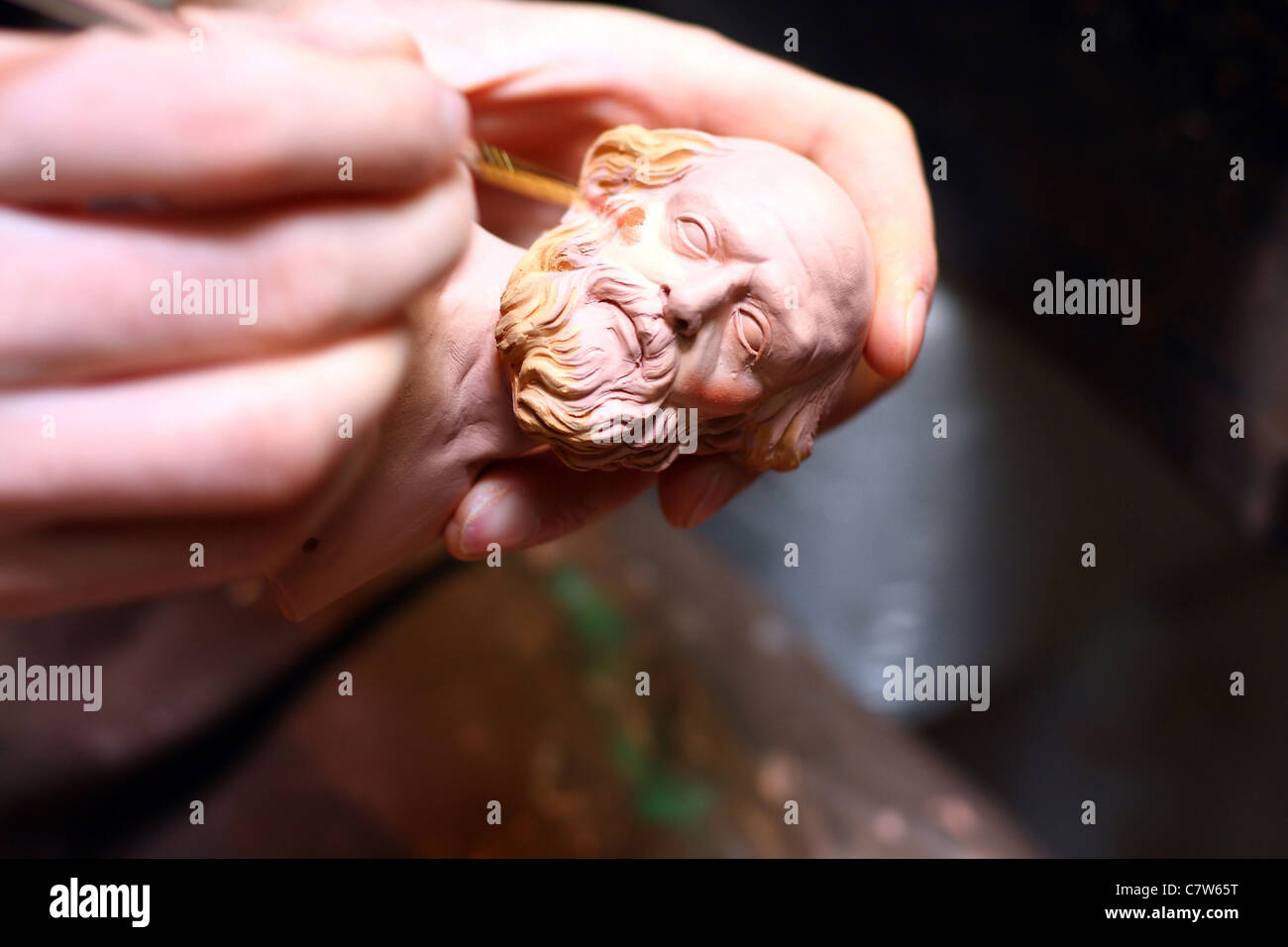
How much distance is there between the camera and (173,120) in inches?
32.4

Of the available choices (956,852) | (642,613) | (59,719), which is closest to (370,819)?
(59,719)

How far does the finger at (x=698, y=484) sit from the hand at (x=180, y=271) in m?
0.58

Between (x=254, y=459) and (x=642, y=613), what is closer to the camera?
(x=254, y=459)

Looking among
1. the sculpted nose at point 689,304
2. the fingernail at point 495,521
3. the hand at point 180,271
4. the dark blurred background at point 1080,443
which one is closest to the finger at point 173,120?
the hand at point 180,271

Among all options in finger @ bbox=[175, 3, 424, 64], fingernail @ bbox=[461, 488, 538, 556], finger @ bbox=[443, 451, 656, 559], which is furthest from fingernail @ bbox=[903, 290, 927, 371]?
finger @ bbox=[175, 3, 424, 64]

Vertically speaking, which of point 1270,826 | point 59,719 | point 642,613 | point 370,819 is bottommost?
point 1270,826

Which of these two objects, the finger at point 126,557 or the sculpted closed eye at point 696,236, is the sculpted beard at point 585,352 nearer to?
the sculpted closed eye at point 696,236

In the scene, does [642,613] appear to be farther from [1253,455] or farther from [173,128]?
[173,128]

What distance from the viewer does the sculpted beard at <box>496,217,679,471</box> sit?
120 cm

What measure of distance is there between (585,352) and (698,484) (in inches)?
13.9

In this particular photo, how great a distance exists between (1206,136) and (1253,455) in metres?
0.78

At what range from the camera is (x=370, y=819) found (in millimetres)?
2141

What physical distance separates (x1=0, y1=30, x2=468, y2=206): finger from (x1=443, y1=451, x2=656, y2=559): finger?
24.3 inches
